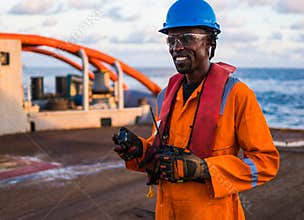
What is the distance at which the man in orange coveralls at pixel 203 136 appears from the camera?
85.8 inches

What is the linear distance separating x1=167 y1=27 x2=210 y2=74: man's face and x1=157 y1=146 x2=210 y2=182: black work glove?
0.56 m

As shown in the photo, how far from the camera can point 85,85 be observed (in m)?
15.1

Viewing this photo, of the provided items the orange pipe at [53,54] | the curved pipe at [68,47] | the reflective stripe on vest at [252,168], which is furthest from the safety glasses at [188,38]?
the orange pipe at [53,54]

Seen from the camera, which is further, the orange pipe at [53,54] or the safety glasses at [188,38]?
the orange pipe at [53,54]

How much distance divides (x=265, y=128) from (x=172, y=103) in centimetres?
63

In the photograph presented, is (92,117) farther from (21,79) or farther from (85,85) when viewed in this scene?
(21,79)

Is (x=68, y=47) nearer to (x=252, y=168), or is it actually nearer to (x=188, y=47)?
(x=188, y=47)

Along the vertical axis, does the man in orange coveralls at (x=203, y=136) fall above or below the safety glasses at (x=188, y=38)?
below

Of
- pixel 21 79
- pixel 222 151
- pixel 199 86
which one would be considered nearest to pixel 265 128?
pixel 222 151

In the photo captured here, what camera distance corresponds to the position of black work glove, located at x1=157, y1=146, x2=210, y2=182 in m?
2.11

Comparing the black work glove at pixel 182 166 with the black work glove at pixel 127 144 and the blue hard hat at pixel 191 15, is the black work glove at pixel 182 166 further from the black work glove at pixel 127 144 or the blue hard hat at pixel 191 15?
the blue hard hat at pixel 191 15

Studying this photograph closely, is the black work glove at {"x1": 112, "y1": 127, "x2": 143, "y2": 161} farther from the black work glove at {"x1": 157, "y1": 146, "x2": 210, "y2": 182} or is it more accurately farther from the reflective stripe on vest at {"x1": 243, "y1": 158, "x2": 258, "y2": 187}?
the reflective stripe on vest at {"x1": 243, "y1": 158, "x2": 258, "y2": 187}

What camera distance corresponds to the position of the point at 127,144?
7.92ft

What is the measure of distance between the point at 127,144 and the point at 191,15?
0.85 m
